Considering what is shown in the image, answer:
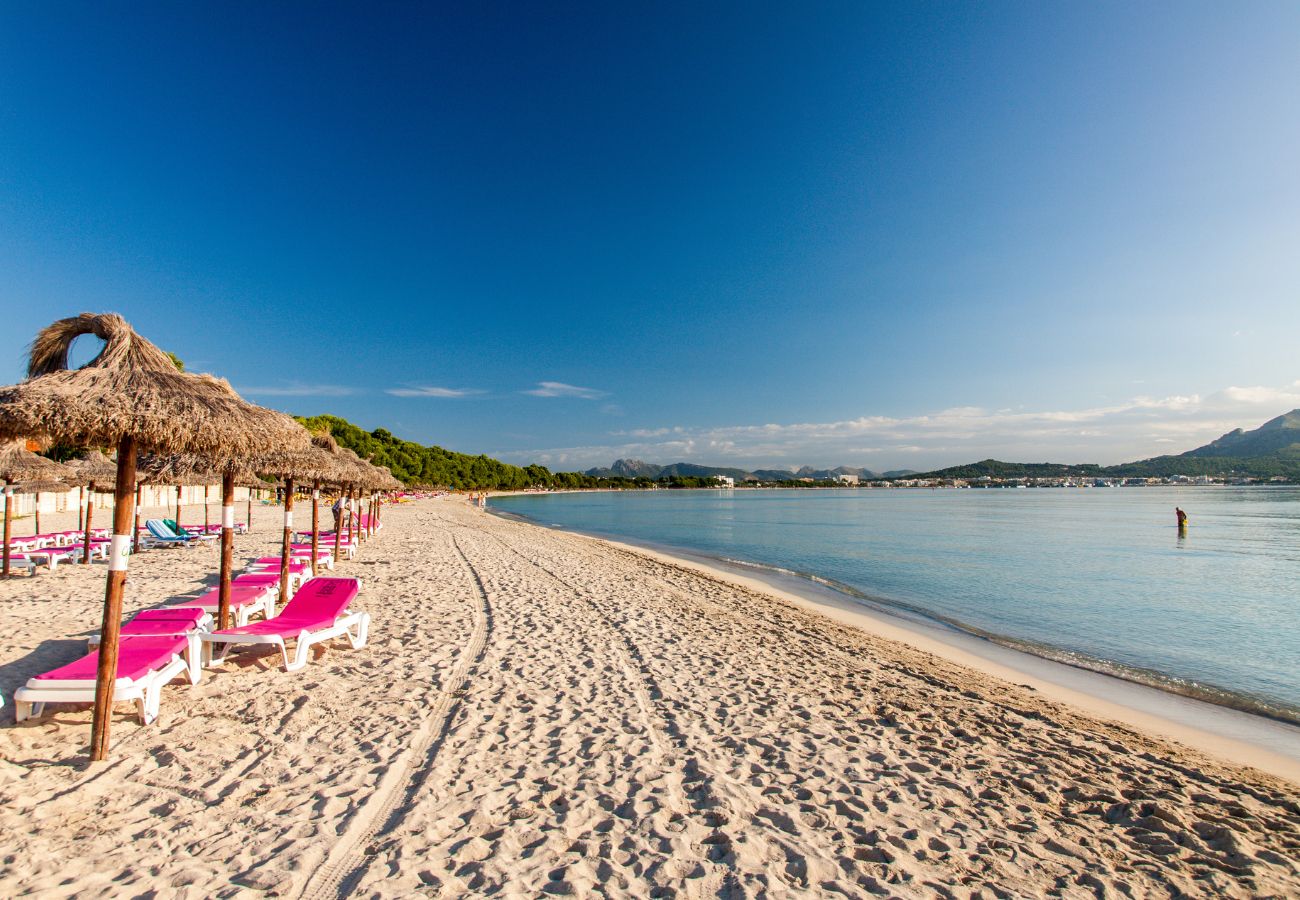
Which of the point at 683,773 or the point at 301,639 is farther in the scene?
the point at 301,639

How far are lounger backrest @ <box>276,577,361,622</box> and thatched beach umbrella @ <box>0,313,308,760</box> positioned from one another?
7.89ft

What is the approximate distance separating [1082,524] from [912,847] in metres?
43.0

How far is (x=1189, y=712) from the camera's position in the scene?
22.2 feet

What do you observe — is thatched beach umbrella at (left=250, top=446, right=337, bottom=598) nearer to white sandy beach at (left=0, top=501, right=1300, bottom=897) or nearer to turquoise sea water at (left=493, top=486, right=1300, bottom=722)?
white sandy beach at (left=0, top=501, right=1300, bottom=897)

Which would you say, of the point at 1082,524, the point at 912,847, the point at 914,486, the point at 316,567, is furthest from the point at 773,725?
the point at 914,486

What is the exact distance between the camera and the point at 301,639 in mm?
5656

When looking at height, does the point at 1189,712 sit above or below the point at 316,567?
below

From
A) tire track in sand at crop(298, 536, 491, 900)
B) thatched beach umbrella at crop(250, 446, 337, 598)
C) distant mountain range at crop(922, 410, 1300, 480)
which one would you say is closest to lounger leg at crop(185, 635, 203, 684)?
tire track in sand at crop(298, 536, 491, 900)

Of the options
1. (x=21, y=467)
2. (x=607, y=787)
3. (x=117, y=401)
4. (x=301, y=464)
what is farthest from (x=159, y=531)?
(x=607, y=787)

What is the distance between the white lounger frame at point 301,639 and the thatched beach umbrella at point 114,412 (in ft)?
5.33

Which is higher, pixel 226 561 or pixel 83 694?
pixel 226 561

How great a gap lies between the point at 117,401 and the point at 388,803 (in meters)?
2.96

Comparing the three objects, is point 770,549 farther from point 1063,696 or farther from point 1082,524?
point 1082,524

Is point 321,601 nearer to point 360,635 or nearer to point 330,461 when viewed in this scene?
point 360,635
